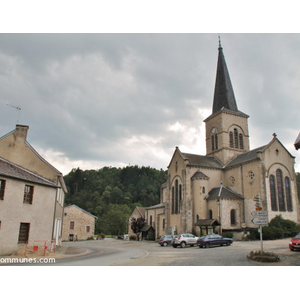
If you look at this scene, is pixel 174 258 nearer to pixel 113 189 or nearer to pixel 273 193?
pixel 273 193

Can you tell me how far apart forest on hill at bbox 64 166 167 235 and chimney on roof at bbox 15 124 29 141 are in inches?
2258

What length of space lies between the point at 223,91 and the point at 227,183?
17340 mm

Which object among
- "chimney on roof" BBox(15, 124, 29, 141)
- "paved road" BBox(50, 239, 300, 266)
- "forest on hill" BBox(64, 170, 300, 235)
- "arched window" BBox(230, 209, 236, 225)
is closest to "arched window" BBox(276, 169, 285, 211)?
"arched window" BBox(230, 209, 236, 225)

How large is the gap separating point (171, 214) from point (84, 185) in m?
76.7

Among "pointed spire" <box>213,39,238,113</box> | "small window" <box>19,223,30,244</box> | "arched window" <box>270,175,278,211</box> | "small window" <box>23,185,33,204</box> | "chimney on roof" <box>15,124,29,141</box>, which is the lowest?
"small window" <box>19,223,30,244</box>

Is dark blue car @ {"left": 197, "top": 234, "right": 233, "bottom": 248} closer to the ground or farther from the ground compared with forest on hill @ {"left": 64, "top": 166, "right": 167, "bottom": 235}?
closer to the ground

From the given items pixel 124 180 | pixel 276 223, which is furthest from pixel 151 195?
pixel 276 223

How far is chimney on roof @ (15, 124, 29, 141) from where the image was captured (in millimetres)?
22047

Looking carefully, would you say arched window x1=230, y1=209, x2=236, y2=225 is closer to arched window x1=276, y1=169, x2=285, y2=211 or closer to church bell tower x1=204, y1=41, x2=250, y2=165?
arched window x1=276, y1=169, x2=285, y2=211

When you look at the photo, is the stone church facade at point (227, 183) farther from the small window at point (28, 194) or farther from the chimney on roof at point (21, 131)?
the chimney on roof at point (21, 131)

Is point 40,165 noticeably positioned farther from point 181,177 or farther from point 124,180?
point 124,180

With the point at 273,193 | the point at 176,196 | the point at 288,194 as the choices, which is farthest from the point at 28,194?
the point at 288,194

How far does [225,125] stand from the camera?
45406 mm

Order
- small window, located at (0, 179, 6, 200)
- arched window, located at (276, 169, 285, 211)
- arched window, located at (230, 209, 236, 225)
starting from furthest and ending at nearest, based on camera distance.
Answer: arched window, located at (230, 209, 236, 225), arched window, located at (276, 169, 285, 211), small window, located at (0, 179, 6, 200)
